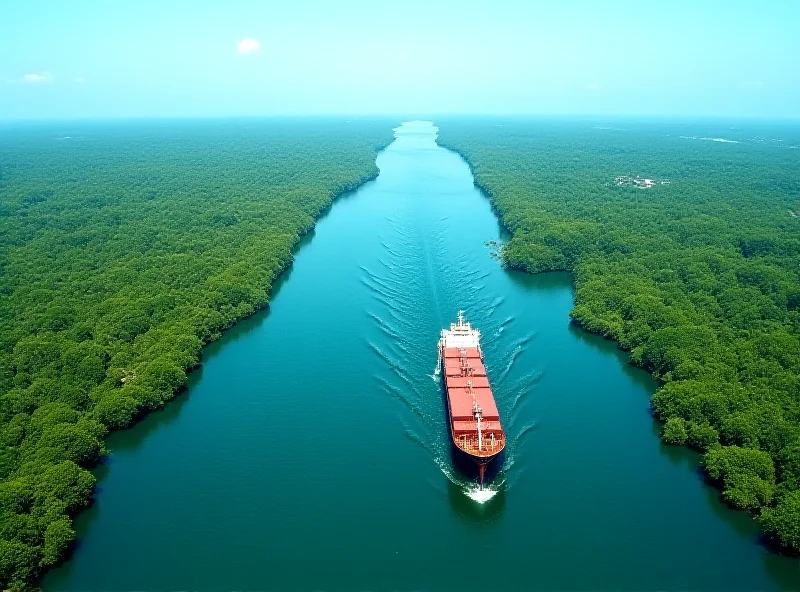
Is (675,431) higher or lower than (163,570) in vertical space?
higher

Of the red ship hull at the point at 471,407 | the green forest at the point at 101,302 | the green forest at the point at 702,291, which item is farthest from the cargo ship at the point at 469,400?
the green forest at the point at 101,302

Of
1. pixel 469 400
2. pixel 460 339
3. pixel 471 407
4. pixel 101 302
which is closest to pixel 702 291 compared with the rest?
pixel 460 339

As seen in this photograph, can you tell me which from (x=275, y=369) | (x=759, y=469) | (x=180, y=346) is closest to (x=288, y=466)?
(x=275, y=369)

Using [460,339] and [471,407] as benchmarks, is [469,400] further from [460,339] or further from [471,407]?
[460,339]

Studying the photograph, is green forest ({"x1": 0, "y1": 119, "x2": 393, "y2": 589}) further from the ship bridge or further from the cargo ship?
the cargo ship

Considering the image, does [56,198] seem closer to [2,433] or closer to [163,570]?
[2,433]

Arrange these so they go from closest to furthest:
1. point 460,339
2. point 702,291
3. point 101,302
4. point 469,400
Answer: point 469,400 → point 460,339 → point 101,302 → point 702,291
